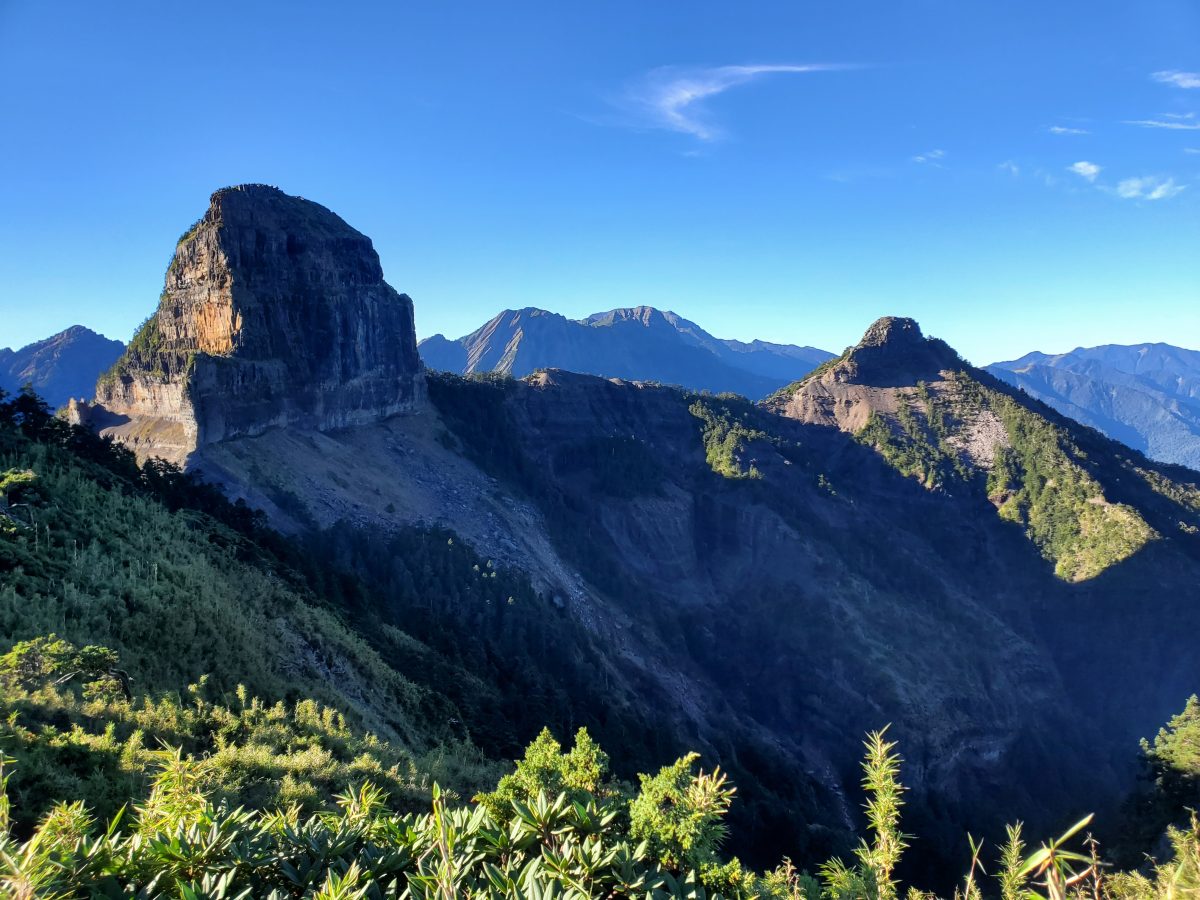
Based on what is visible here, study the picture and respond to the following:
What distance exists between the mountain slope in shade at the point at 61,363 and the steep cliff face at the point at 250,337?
13865cm

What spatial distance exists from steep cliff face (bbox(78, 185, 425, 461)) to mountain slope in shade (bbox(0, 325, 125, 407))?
455 feet

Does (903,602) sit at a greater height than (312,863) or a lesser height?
lesser

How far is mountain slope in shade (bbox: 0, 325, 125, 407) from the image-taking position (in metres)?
171

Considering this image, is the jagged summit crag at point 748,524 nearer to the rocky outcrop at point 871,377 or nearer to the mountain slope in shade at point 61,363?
the rocky outcrop at point 871,377

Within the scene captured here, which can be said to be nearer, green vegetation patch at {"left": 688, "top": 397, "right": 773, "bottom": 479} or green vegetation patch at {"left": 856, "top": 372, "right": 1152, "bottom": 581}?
green vegetation patch at {"left": 856, "top": 372, "right": 1152, "bottom": 581}

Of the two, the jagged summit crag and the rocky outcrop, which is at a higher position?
the rocky outcrop

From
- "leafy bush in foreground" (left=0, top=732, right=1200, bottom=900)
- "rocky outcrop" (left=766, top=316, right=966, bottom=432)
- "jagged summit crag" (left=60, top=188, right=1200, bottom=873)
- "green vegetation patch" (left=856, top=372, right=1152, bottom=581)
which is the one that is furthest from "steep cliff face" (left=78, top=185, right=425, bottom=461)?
"green vegetation patch" (left=856, top=372, right=1152, bottom=581)

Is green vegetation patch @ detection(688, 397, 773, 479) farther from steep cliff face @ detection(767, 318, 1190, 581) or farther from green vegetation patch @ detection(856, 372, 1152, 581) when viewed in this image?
green vegetation patch @ detection(856, 372, 1152, 581)

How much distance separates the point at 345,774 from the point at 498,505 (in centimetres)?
5618

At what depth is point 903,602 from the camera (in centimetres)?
7338

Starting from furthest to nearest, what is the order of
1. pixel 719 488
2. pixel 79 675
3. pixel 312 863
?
pixel 719 488 < pixel 79 675 < pixel 312 863

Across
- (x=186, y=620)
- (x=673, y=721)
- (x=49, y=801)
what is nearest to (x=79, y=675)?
(x=186, y=620)

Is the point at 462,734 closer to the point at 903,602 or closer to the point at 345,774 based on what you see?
the point at 345,774

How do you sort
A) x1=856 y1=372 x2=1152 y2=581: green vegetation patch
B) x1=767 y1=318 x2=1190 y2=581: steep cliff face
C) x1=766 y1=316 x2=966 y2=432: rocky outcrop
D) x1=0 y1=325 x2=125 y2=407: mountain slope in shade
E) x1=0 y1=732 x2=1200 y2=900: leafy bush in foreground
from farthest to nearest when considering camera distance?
x1=0 y1=325 x2=125 y2=407: mountain slope in shade
x1=766 y1=316 x2=966 y2=432: rocky outcrop
x1=767 y1=318 x2=1190 y2=581: steep cliff face
x1=856 y1=372 x2=1152 y2=581: green vegetation patch
x1=0 y1=732 x2=1200 y2=900: leafy bush in foreground
